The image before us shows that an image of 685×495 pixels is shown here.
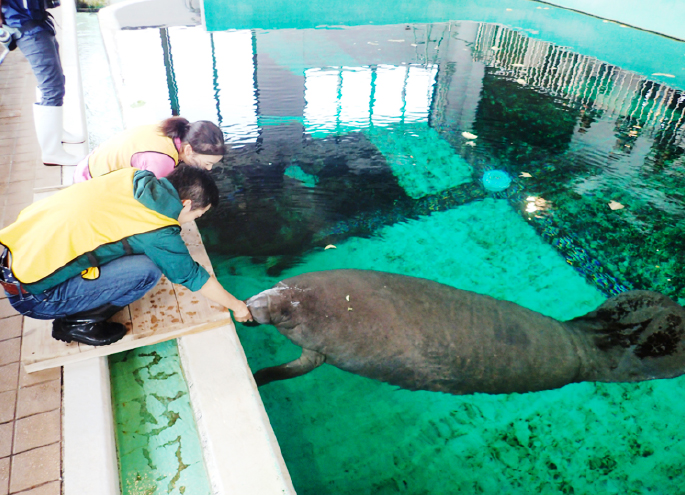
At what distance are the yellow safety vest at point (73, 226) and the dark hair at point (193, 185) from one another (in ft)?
0.87

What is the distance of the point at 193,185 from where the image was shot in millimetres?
2623

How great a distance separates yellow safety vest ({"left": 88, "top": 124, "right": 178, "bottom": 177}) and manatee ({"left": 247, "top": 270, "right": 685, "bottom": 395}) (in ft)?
4.34

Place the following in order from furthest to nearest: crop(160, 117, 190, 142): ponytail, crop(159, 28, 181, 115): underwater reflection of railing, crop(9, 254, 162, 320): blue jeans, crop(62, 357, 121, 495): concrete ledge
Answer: crop(159, 28, 181, 115): underwater reflection of railing
crop(160, 117, 190, 142): ponytail
crop(9, 254, 162, 320): blue jeans
crop(62, 357, 121, 495): concrete ledge

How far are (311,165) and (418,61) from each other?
18.7 feet

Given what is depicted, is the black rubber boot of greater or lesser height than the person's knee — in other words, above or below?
below

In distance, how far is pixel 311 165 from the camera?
6.01 metres

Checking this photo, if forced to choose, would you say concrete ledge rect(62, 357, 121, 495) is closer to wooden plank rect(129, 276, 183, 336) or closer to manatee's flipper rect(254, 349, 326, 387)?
wooden plank rect(129, 276, 183, 336)

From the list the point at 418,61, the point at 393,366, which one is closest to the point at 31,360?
the point at 393,366

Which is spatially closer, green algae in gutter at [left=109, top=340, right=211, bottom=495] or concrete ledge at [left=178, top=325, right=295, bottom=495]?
concrete ledge at [left=178, top=325, right=295, bottom=495]

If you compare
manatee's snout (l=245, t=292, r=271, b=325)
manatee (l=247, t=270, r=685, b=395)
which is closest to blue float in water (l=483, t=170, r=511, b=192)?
manatee (l=247, t=270, r=685, b=395)

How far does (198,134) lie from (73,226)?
1.29 metres

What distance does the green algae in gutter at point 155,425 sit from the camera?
233 cm

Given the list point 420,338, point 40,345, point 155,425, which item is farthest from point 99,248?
point 420,338

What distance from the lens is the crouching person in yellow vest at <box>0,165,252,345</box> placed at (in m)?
2.33
